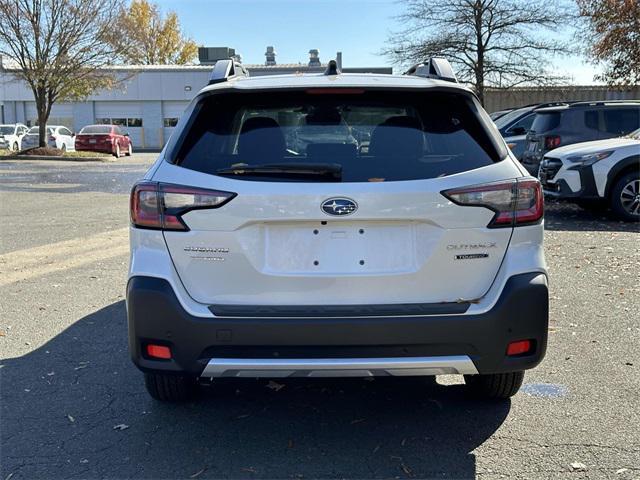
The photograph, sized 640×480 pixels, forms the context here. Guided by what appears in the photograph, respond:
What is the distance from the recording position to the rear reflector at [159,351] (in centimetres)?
305

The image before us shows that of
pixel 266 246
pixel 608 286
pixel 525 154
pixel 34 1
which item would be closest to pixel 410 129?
pixel 266 246

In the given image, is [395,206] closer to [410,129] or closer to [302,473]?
[410,129]

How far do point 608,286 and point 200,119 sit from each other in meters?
5.06

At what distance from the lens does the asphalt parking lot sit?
317 centimetres

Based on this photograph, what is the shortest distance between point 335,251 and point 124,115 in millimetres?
51992

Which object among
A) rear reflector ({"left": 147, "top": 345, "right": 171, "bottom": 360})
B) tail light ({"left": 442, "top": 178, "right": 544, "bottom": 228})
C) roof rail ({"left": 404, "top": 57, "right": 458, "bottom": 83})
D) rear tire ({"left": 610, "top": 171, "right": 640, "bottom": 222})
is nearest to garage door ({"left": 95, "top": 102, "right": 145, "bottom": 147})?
rear tire ({"left": 610, "top": 171, "right": 640, "bottom": 222})

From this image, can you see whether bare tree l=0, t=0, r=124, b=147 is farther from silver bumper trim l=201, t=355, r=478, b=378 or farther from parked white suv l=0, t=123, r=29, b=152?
silver bumper trim l=201, t=355, r=478, b=378

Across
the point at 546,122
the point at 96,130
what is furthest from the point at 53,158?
the point at 546,122

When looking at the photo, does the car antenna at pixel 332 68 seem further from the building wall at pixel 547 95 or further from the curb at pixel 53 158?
the curb at pixel 53 158

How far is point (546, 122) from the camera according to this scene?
13.2m

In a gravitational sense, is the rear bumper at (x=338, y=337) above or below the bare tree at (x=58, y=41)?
below

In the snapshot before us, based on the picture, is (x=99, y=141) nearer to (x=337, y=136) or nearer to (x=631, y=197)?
(x=631, y=197)

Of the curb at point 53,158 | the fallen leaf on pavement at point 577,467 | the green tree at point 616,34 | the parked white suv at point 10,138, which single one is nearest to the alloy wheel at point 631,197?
the fallen leaf on pavement at point 577,467

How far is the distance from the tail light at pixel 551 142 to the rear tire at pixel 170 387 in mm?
10822
